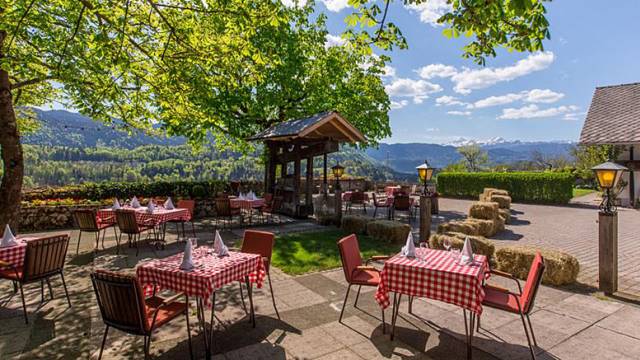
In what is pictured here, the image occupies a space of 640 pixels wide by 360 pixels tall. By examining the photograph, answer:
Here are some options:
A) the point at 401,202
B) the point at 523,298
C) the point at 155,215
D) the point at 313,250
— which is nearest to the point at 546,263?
the point at 523,298

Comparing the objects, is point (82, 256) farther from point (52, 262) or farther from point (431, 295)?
point (431, 295)

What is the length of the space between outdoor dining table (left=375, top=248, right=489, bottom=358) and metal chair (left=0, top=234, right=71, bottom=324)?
4.55 m

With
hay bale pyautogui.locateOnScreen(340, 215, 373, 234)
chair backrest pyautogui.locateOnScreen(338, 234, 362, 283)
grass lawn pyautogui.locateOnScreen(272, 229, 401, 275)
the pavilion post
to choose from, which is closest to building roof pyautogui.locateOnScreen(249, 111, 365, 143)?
hay bale pyautogui.locateOnScreen(340, 215, 373, 234)

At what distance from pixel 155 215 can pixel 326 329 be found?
607cm

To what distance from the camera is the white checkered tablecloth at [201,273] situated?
136 inches

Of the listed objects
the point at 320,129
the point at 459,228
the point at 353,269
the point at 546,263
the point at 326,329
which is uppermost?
the point at 320,129

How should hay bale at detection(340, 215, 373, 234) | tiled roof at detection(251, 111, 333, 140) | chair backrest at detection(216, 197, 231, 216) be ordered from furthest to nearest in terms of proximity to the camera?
tiled roof at detection(251, 111, 333, 140), chair backrest at detection(216, 197, 231, 216), hay bale at detection(340, 215, 373, 234)

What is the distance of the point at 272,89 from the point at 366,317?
42.2ft

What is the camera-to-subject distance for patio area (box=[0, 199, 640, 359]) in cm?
355

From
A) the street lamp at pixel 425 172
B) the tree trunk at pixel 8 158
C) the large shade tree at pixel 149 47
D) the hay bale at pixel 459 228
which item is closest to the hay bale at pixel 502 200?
the hay bale at pixel 459 228

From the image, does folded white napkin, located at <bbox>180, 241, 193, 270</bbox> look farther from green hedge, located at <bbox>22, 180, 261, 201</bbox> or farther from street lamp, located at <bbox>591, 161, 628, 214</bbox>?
green hedge, located at <bbox>22, 180, 261, 201</bbox>

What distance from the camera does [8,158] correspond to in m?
7.08

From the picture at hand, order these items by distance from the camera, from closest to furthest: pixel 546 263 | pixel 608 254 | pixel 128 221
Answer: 1. pixel 608 254
2. pixel 546 263
3. pixel 128 221

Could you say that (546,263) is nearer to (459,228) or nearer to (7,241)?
(459,228)
